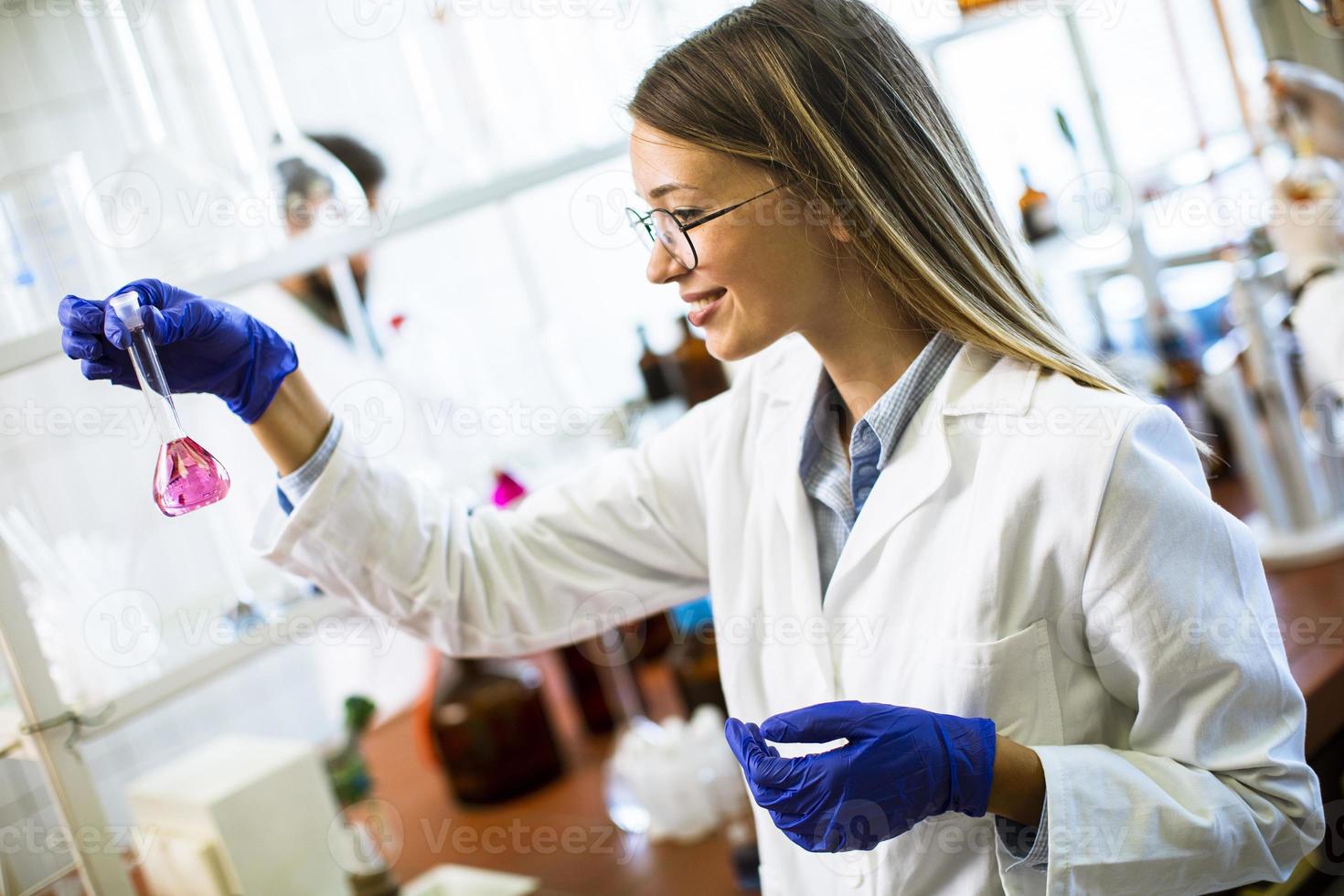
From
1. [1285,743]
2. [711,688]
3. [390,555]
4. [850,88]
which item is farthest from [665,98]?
[711,688]

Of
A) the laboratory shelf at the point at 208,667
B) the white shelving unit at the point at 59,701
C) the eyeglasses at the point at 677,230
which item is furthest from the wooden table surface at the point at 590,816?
the eyeglasses at the point at 677,230

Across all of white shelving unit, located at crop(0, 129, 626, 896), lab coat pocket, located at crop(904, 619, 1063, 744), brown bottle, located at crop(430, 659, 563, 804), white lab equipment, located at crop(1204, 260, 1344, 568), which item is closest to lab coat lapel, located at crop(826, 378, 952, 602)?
lab coat pocket, located at crop(904, 619, 1063, 744)

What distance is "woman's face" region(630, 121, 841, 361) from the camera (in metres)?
1.09

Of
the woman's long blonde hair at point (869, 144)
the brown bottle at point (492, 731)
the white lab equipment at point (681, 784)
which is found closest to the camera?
the woman's long blonde hair at point (869, 144)

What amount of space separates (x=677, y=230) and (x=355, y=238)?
480 mm

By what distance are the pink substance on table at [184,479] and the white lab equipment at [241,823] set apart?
49cm

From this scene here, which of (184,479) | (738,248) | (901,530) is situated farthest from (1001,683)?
(184,479)

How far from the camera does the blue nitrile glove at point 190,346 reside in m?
0.97

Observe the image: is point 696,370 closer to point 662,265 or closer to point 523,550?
point 523,550

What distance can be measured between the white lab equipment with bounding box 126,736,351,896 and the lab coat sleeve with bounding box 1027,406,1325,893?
34.9 inches

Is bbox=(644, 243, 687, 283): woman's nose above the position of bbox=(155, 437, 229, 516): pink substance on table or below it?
above

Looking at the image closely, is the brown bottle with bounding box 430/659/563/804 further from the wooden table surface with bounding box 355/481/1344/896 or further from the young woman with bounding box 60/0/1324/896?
the young woman with bounding box 60/0/1324/896

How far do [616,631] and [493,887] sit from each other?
1.87ft

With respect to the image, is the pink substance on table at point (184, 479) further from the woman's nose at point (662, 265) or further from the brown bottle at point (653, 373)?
the brown bottle at point (653, 373)
